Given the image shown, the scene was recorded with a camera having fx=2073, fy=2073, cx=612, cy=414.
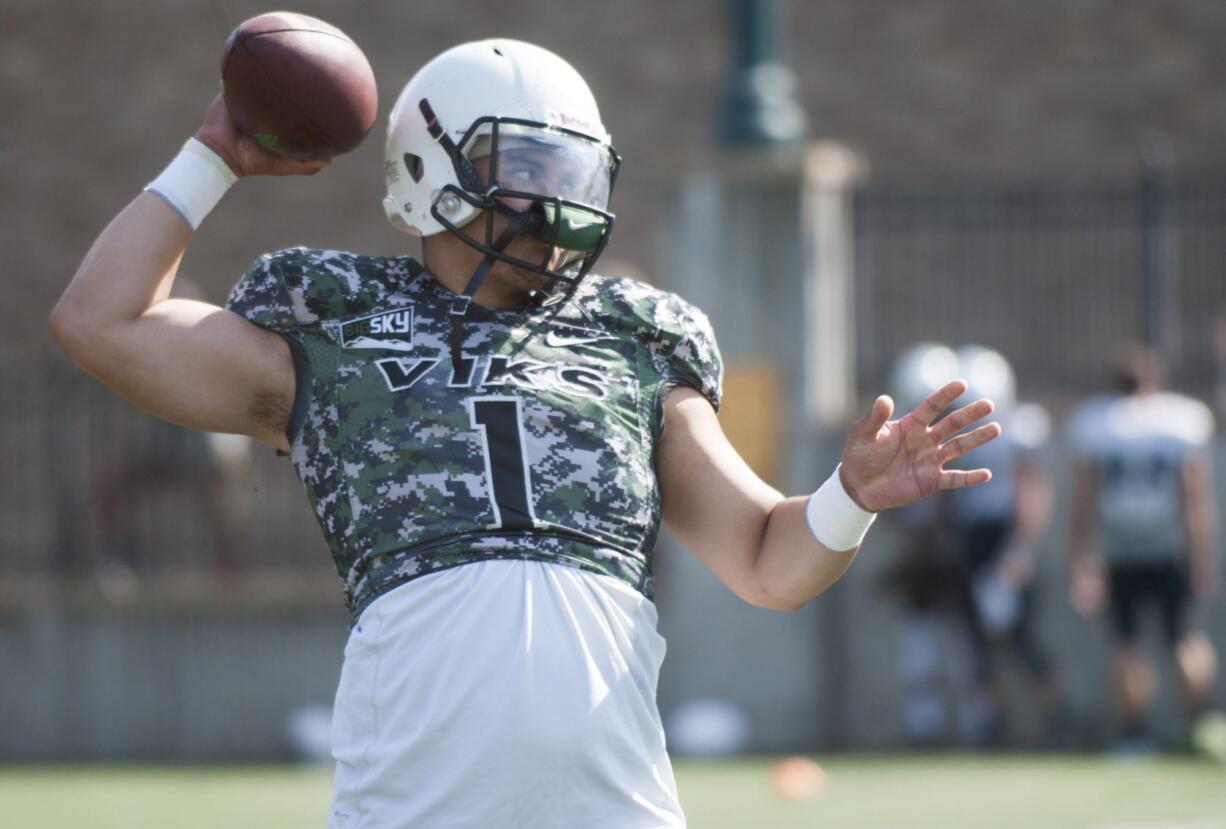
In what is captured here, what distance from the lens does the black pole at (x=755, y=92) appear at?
1184 cm

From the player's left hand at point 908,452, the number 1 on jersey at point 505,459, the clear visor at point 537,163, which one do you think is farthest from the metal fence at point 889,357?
the player's left hand at point 908,452

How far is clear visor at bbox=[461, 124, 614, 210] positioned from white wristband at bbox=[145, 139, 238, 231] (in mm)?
432

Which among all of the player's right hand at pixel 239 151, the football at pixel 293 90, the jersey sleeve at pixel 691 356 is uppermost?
the football at pixel 293 90

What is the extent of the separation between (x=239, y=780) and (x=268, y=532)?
3962mm

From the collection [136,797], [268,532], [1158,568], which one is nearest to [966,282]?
[1158,568]

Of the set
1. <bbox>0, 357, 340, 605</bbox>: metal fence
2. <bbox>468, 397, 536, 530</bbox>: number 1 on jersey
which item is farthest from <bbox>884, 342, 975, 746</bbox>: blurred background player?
<bbox>468, 397, 536, 530</bbox>: number 1 on jersey

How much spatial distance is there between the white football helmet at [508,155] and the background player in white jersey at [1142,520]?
7478mm

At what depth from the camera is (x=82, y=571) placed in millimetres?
12383

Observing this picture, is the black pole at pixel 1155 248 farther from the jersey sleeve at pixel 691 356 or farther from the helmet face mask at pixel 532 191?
the helmet face mask at pixel 532 191

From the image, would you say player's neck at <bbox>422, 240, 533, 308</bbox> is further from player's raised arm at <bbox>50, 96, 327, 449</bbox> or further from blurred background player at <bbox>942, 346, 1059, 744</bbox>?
blurred background player at <bbox>942, 346, 1059, 744</bbox>

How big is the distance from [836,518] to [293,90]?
118 cm

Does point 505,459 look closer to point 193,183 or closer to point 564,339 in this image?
point 564,339

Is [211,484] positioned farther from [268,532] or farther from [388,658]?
[388,658]

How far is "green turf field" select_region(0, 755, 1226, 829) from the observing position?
325 inches
